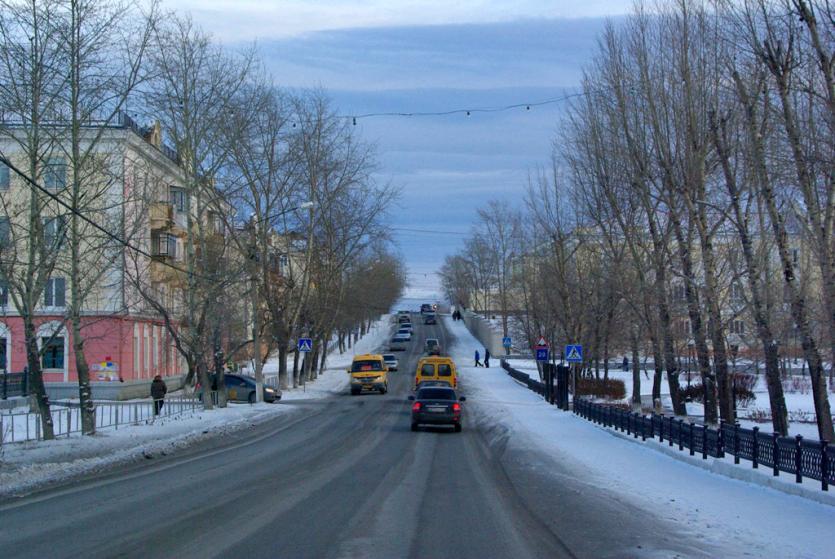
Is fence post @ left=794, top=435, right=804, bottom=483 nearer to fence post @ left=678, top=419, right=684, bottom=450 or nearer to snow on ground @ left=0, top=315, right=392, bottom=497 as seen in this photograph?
fence post @ left=678, top=419, right=684, bottom=450

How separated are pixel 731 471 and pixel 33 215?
17.4 metres

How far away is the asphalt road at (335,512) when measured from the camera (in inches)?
397

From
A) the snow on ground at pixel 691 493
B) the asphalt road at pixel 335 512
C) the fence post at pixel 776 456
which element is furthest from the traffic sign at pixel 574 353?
the fence post at pixel 776 456

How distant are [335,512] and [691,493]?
20.9ft

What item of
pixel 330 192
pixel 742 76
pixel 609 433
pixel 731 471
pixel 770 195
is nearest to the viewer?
pixel 731 471

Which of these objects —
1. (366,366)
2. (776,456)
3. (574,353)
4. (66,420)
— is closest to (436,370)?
(366,366)

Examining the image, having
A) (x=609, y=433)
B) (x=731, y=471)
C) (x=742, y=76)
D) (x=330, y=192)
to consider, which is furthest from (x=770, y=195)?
(x=330, y=192)

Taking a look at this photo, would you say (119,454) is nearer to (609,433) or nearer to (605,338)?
(609,433)

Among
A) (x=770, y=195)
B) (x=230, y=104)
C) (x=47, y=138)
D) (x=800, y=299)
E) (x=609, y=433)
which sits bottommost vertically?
(x=609, y=433)

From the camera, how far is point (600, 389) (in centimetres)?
5197

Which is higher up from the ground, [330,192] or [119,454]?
[330,192]

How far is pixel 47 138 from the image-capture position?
2508 centimetres

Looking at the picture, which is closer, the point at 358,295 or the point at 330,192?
the point at 330,192

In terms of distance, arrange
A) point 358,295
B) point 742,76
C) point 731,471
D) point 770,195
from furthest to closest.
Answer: point 358,295 < point 742,76 < point 770,195 < point 731,471
